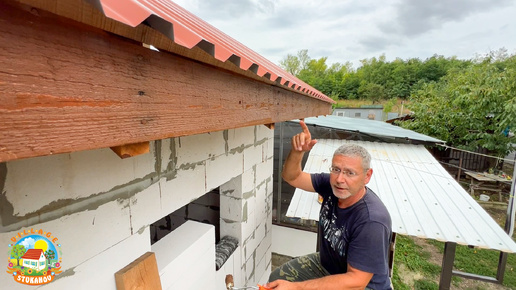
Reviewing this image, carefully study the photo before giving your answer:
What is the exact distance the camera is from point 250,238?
119 inches

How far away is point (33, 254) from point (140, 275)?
532 millimetres

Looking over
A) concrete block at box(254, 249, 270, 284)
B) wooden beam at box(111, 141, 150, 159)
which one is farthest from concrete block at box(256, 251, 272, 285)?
wooden beam at box(111, 141, 150, 159)

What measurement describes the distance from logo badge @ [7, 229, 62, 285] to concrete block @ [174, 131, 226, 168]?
783 millimetres

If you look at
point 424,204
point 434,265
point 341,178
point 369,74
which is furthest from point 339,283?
point 369,74

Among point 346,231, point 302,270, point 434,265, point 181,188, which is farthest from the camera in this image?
point 434,265

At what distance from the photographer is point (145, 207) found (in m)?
1.39

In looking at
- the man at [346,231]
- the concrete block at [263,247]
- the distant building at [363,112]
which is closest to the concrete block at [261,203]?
the concrete block at [263,247]

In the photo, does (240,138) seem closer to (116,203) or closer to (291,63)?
(116,203)

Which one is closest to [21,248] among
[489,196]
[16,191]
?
[16,191]

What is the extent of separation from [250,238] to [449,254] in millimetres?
2632

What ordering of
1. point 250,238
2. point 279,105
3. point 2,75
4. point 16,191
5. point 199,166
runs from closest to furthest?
point 2,75 < point 16,191 < point 279,105 < point 199,166 < point 250,238

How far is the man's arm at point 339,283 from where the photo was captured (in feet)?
5.50

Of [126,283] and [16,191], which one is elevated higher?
[16,191]

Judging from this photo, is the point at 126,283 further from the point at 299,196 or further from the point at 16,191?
the point at 299,196
